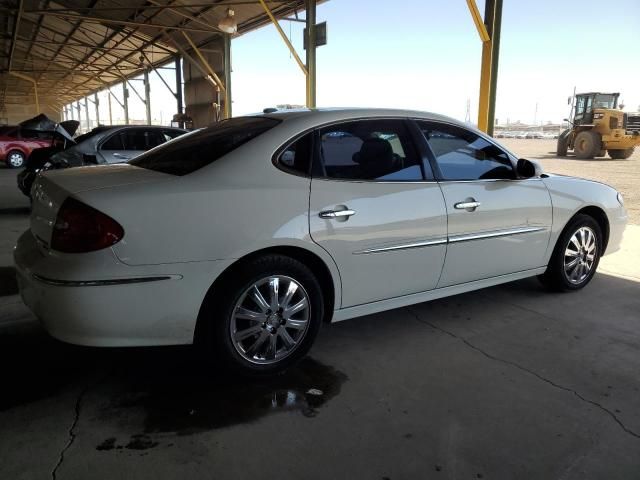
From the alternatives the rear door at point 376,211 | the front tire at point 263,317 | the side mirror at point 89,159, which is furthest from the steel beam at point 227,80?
the front tire at point 263,317

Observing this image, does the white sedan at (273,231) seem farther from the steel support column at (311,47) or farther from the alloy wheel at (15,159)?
the alloy wheel at (15,159)

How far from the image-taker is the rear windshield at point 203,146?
2.71 metres

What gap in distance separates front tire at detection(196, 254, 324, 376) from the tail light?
1.83 ft

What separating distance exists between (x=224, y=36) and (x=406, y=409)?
699 inches

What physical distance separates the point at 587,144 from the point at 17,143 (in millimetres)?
21257

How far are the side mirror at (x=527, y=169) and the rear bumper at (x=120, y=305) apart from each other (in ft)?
7.92

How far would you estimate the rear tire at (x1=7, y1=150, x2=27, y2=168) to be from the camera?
16.6 meters

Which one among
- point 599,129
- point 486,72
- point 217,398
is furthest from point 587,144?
point 217,398

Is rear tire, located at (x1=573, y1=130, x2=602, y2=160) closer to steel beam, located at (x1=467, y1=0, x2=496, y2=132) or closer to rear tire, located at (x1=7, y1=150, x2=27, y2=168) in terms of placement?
steel beam, located at (x1=467, y1=0, x2=496, y2=132)

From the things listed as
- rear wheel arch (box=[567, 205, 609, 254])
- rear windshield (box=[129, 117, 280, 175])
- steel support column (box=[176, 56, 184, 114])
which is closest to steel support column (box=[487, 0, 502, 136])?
rear wheel arch (box=[567, 205, 609, 254])

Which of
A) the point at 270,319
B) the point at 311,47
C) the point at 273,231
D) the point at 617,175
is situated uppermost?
the point at 311,47

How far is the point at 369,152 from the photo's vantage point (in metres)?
3.06

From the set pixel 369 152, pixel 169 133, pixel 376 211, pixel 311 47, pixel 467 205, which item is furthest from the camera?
pixel 311 47

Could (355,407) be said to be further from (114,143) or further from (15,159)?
(15,159)
